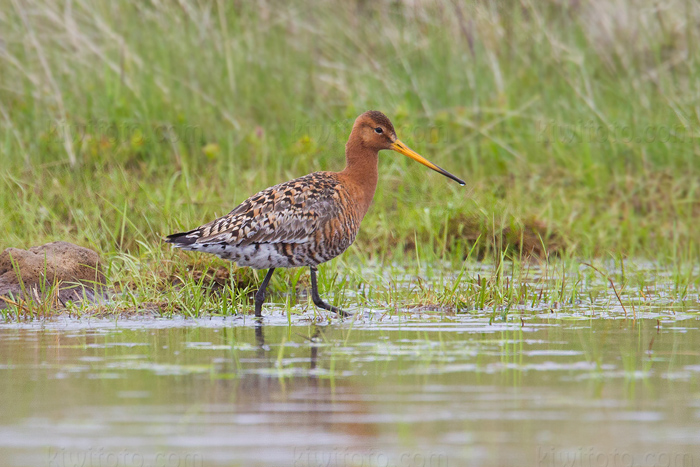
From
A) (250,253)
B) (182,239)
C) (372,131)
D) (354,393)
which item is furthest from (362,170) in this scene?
(354,393)

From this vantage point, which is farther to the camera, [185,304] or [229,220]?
[229,220]

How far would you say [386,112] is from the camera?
11719 millimetres

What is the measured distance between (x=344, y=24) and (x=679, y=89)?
3.95 meters

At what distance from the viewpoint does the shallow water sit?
3.73 metres

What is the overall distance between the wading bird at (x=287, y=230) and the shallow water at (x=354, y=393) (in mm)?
656

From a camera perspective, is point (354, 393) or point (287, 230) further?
point (287, 230)

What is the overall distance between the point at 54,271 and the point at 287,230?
1532 millimetres

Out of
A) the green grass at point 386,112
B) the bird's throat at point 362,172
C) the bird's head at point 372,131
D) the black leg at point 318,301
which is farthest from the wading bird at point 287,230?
the green grass at point 386,112

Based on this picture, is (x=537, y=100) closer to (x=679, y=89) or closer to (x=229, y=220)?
(x=679, y=89)

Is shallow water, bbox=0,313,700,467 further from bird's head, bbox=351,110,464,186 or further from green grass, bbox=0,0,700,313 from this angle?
green grass, bbox=0,0,700,313

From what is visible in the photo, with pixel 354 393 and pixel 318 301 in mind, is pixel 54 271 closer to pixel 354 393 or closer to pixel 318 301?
pixel 318 301

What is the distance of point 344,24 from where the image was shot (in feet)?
43.3

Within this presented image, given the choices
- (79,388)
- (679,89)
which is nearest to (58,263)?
(79,388)

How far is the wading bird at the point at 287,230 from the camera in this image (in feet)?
23.4
